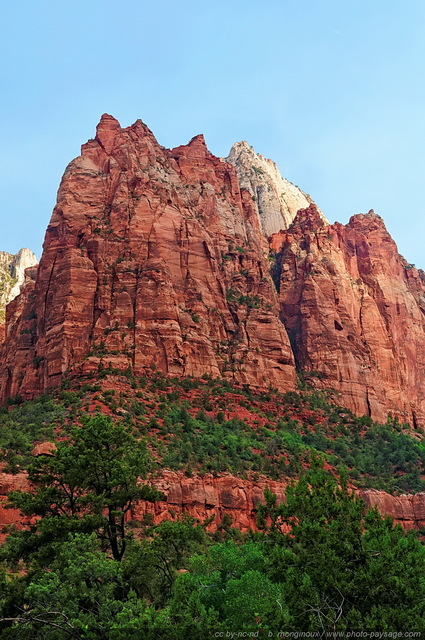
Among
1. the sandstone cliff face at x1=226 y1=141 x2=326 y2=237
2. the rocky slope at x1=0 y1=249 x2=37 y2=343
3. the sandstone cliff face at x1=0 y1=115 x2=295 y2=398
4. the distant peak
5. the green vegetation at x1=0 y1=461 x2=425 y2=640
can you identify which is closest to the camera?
the green vegetation at x1=0 y1=461 x2=425 y2=640

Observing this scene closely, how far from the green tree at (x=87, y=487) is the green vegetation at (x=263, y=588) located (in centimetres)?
55

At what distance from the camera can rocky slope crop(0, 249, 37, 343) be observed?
6260 inches

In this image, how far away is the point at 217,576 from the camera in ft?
82.2

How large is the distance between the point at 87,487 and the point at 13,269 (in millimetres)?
152318

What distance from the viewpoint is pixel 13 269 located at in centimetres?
17088

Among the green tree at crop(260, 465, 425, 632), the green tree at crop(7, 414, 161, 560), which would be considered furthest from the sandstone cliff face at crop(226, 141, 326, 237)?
the green tree at crop(260, 465, 425, 632)

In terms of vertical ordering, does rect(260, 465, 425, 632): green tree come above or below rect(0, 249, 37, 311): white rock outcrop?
below

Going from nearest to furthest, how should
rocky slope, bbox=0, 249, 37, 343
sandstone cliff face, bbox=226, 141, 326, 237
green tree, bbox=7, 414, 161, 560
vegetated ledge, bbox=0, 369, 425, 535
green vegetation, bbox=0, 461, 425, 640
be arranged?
green vegetation, bbox=0, 461, 425, 640 → green tree, bbox=7, 414, 161, 560 → vegetated ledge, bbox=0, 369, 425, 535 → sandstone cliff face, bbox=226, 141, 326, 237 → rocky slope, bbox=0, 249, 37, 343

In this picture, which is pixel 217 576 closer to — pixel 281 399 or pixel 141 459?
pixel 141 459

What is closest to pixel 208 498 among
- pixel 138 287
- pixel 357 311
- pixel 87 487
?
pixel 87 487

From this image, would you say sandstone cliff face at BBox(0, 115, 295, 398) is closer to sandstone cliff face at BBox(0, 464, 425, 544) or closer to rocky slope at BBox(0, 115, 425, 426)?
rocky slope at BBox(0, 115, 425, 426)

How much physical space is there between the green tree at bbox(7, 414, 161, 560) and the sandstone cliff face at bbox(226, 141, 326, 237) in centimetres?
10390

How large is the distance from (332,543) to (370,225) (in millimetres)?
101282

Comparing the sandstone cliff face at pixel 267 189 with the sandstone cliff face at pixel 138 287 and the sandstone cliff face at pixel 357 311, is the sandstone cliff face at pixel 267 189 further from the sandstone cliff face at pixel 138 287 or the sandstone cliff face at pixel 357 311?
the sandstone cliff face at pixel 138 287
